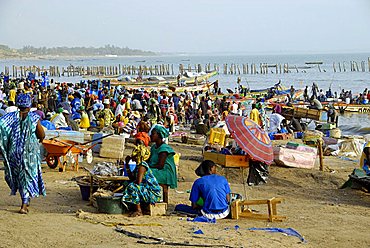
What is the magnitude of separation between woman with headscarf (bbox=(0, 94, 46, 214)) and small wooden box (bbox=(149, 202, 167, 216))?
1465 millimetres

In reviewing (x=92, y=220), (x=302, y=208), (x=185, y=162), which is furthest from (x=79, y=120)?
(x=92, y=220)

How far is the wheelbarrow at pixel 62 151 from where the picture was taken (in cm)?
1083

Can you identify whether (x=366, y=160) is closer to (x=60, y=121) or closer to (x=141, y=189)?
(x=141, y=189)

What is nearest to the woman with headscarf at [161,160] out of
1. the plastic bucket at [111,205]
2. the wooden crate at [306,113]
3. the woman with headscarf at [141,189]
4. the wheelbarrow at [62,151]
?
the woman with headscarf at [141,189]

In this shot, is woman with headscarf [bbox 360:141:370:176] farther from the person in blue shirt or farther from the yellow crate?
the yellow crate

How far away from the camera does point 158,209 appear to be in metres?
7.39

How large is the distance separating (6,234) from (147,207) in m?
1.95

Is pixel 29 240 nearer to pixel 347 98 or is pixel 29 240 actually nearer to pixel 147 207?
pixel 147 207

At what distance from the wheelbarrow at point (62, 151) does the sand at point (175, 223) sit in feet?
0.70

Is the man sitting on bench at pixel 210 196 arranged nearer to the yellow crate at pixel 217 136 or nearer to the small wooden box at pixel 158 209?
the small wooden box at pixel 158 209

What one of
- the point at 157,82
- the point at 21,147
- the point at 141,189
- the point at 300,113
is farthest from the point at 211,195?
the point at 157,82

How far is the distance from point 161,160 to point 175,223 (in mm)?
944

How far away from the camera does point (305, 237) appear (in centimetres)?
679

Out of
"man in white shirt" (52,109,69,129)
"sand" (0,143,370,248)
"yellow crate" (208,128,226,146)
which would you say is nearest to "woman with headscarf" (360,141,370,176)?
"sand" (0,143,370,248)
